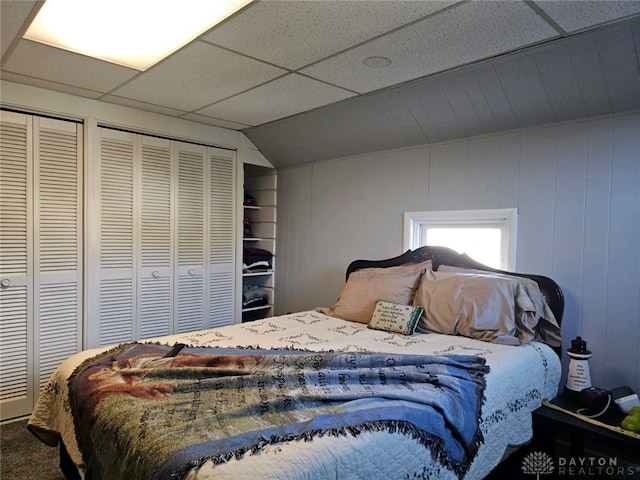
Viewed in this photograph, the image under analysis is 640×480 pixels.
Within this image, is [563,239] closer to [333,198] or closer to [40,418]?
[333,198]

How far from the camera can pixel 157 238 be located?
3387mm

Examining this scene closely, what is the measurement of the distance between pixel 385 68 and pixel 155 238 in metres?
2.20

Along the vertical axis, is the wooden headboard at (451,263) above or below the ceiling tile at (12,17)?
below

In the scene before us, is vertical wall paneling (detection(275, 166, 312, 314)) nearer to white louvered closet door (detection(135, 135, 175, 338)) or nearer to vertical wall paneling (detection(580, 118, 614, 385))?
white louvered closet door (detection(135, 135, 175, 338))

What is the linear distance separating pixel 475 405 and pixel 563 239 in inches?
51.9

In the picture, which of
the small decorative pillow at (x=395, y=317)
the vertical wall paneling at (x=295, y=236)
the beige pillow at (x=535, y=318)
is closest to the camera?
the beige pillow at (x=535, y=318)

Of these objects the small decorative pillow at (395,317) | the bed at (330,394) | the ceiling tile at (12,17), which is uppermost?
the ceiling tile at (12,17)

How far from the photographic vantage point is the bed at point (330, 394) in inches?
47.1

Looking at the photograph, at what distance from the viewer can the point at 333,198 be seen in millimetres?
3787

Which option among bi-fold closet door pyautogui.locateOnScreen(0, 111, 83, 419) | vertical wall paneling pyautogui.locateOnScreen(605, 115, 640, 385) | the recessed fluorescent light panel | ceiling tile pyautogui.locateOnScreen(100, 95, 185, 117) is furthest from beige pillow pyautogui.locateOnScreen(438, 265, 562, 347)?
bi-fold closet door pyautogui.locateOnScreen(0, 111, 83, 419)

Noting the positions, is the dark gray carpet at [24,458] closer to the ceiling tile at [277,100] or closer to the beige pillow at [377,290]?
the beige pillow at [377,290]

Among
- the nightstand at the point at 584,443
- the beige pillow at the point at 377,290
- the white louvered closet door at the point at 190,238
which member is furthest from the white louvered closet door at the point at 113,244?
the nightstand at the point at 584,443

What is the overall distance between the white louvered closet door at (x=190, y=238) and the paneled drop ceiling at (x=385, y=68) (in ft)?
1.31

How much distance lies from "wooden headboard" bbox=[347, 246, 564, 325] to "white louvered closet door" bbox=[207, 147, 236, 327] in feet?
3.73
